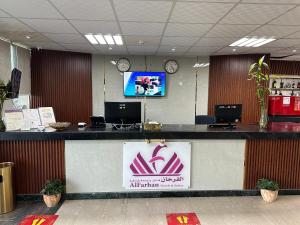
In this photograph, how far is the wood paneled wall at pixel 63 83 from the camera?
6.36 m

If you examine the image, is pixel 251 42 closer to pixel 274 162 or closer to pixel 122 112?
pixel 274 162

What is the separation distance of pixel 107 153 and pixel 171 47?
3.33 meters

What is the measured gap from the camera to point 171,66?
7051 mm

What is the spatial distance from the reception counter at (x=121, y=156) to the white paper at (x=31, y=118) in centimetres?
26

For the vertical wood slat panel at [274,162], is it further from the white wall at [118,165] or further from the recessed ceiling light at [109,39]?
the recessed ceiling light at [109,39]

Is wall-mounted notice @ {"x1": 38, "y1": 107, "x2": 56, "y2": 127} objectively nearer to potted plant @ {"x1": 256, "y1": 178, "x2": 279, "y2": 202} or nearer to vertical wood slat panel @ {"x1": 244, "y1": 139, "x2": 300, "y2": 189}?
vertical wood slat panel @ {"x1": 244, "y1": 139, "x2": 300, "y2": 189}

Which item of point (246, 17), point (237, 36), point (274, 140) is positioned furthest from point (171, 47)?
point (274, 140)

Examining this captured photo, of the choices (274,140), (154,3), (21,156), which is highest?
(154,3)

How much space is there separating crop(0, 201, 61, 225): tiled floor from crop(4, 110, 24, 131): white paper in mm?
1145

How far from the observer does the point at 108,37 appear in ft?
15.5

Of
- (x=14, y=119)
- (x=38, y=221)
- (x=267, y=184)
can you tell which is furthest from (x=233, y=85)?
(x=38, y=221)

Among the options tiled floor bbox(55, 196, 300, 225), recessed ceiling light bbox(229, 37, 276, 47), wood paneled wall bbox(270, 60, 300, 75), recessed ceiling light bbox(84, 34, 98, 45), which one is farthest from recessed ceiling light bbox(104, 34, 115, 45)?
wood paneled wall bbox(270, 60, 300, 75)

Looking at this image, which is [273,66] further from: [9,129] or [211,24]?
[9,129]

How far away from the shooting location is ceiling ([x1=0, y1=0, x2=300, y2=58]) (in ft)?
9.62
